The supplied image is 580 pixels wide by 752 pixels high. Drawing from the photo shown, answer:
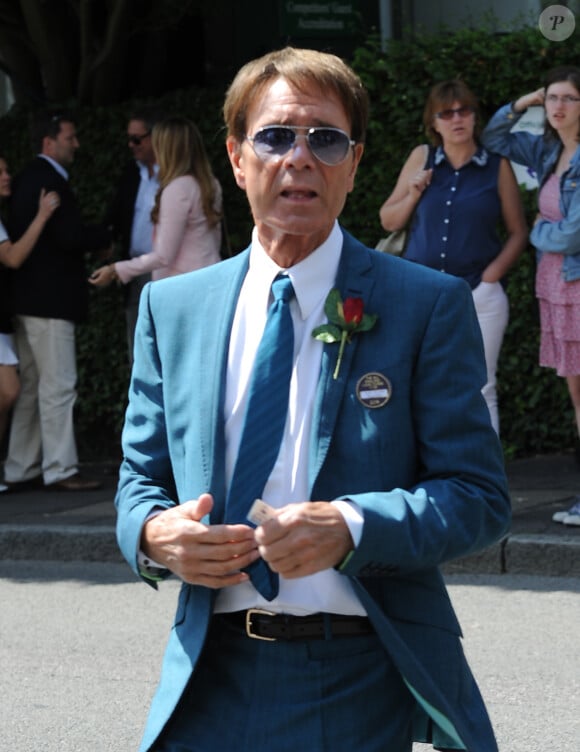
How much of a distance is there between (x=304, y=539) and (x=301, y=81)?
2.70ft

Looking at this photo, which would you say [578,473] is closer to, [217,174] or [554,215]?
[554,215]

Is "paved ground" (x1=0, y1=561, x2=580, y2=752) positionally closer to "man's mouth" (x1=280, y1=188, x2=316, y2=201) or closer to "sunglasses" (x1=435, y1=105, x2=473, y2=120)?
"sunglasses" (x1=435, y1=105, x2=473, y2=120)

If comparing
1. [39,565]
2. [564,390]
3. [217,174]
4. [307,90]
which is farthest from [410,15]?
[307,90]

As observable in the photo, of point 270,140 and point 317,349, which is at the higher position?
point 270,140

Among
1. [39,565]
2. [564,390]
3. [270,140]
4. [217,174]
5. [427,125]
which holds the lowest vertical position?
[39,565]

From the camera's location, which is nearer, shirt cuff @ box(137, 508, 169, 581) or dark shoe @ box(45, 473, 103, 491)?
shirt cuff @ box(137, 508, 169, 581)

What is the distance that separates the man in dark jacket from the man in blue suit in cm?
652

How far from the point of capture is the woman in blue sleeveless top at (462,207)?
7617 millimetres

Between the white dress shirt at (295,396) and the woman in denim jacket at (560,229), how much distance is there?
16.2 feet

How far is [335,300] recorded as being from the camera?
2.52 m

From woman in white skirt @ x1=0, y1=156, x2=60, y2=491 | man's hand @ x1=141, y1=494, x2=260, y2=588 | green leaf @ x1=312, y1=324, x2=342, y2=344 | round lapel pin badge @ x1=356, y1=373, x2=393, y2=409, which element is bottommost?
woman in white skirt @ x1=0, y1=156, x2=60, y2=491

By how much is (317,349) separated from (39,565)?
18.6ft

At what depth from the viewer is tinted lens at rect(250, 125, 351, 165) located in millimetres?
2551

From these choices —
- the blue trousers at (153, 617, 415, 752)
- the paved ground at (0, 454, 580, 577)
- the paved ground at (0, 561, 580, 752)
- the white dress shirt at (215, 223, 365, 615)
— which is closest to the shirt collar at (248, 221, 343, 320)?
the white dress shirt at (215, 223, 365, 615)
